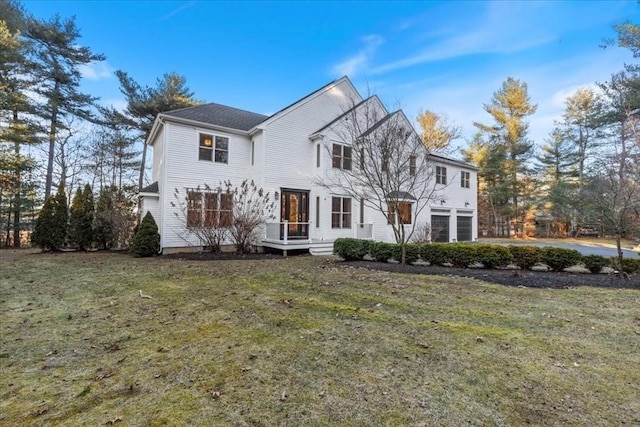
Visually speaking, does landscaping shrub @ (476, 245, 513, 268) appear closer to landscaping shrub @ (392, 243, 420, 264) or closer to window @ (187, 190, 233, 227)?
landscaping shrub @ (392, 243, 420, 264)

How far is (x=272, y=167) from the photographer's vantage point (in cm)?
1434

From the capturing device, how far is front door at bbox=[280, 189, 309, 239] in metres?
14.8

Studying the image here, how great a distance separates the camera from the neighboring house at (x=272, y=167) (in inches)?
513

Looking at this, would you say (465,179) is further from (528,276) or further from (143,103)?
(143,103)

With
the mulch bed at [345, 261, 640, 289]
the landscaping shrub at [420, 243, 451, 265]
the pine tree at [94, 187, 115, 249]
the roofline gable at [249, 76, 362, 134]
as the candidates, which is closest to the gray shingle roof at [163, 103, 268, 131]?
the roofline gable at [249, 76, 362, 134]

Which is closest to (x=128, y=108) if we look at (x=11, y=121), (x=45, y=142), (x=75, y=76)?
(x=75, y=76)

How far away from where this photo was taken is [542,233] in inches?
1220

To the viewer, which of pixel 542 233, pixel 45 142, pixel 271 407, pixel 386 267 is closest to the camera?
pixel 271 407

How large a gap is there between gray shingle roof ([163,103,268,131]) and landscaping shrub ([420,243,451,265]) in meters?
10.4

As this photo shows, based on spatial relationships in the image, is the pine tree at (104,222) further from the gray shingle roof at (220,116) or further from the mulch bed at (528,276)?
the mulch bed at (528,276)

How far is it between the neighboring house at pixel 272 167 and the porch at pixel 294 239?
5cm

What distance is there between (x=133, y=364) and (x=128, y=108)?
25.7m

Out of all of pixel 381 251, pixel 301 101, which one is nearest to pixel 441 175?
pixel 301 101

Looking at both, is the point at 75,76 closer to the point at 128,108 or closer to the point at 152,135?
the point at 128,108
